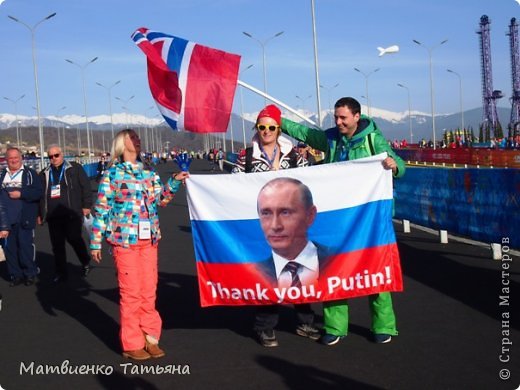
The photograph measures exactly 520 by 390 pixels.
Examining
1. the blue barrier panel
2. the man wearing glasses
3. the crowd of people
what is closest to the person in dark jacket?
the man wearing glasses

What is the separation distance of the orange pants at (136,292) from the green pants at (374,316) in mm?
1499

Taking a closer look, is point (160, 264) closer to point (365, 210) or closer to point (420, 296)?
point (420, 296)

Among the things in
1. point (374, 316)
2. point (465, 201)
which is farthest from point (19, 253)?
point (465, 201)

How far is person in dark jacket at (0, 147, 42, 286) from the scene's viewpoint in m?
9.46

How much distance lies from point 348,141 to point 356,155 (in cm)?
14

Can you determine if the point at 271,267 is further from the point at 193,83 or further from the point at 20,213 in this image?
the point at 20,213

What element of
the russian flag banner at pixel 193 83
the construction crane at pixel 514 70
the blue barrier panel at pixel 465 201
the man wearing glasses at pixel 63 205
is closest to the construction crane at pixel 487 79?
the construction crane at pixel 514 70

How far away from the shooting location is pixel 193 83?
22.2ft

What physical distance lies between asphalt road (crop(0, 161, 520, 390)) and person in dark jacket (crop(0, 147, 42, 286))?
0.63 m

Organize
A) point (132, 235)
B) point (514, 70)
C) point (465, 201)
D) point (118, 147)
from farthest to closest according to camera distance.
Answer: point (514, 70) → point (465, 201) → point (118, 147) → point (132, 235)

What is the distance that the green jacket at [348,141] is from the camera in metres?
6.07

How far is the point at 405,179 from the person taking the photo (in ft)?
48.4

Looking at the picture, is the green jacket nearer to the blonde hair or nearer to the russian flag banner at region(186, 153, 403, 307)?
the russian flag banner at region(186, 153, 403, 307)

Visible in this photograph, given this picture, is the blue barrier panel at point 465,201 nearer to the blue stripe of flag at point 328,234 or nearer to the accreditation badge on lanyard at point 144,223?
the blue stripe of flag at point 328,234
